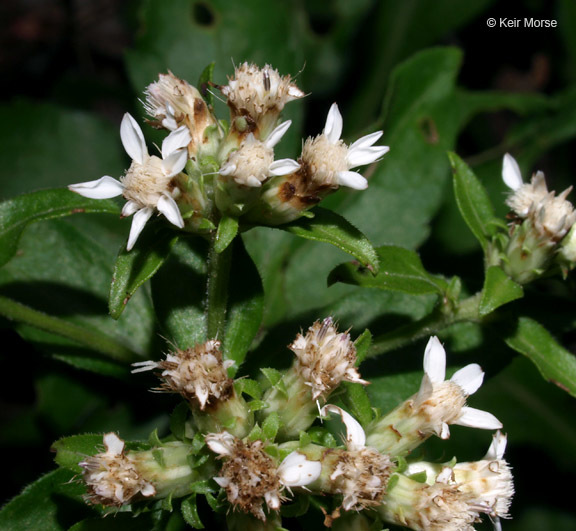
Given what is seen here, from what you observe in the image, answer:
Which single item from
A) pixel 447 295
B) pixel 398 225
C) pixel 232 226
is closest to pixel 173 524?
pixel 232 226

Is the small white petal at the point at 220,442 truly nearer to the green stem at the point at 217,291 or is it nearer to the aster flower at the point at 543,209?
the green stem at the point at 217,291

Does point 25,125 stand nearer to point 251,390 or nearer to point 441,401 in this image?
point 251,390

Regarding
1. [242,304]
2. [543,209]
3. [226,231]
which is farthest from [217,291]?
[543,209]

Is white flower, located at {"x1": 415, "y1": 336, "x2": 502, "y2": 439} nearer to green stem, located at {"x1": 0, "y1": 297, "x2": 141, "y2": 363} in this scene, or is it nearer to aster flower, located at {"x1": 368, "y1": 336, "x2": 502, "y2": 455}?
aster flower, located at {"x1": 368, "y1": 336, "x2": 502, "y2": 455}

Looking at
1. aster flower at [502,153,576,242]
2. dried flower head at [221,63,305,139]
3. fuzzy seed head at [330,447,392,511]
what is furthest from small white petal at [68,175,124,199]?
aster flower at [502,153,576,242]

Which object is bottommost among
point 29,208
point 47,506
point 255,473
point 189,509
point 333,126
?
point 47,506

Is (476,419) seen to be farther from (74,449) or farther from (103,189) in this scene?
(103,189)

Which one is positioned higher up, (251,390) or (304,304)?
(251,390)
